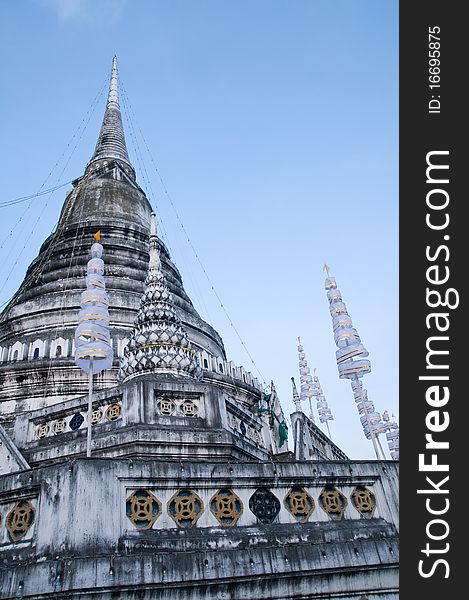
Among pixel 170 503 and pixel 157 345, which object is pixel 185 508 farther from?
pixel 157 345

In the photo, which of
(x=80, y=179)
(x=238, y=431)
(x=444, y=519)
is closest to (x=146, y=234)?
(x=80, y=179)

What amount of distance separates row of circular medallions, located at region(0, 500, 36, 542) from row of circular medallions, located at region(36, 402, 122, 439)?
4743mm

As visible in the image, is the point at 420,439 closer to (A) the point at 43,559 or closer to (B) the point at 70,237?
(A) the point at 43,559

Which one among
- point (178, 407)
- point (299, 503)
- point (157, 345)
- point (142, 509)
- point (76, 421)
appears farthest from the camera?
point (157, 345)

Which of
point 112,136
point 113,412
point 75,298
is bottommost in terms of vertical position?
point 113,412

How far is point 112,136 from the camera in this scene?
39094 millimetres

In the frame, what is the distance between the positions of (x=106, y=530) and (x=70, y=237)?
2337cm

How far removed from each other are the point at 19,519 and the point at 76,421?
232 inches

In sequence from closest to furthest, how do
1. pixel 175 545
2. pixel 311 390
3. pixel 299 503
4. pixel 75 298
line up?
pixel 175 545
pixel 299 503
pixel 75 298
pixel 311 390

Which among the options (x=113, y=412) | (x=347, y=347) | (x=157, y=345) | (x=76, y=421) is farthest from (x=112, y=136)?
(x=113, y=412)

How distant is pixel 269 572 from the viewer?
584 cm

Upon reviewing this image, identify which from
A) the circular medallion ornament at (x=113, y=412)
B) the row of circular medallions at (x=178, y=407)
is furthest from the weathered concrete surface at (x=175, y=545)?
the circular medallion ornament at (x=113, y=412)

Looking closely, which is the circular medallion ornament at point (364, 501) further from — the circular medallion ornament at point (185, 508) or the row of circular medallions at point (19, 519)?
the row of circular medallions at point (19, 519)

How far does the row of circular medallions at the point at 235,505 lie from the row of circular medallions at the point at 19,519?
45.7 inches
